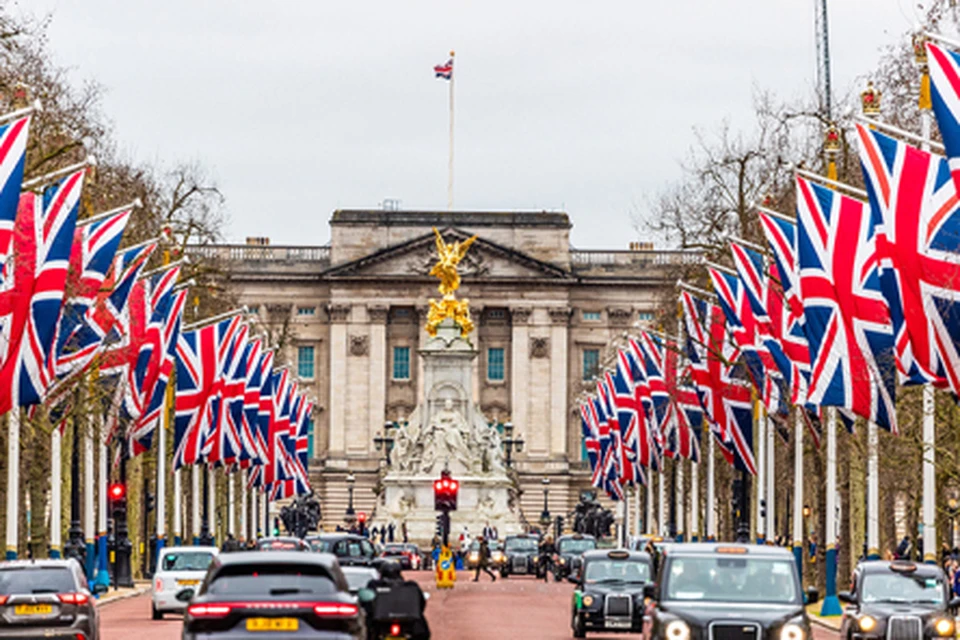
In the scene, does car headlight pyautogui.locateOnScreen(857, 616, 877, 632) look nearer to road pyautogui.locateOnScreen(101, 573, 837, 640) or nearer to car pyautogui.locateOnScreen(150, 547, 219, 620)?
road pyautogui.locateOnScreen(101, 573, 837, 640)

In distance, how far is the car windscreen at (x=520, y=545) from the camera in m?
88.8

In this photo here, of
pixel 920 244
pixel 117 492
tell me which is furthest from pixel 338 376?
pixel 920 244

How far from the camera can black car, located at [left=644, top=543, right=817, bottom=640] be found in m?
A: 30.9

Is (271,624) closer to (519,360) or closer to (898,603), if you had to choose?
(898,603)

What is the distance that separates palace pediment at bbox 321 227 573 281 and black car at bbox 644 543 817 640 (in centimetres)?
13852

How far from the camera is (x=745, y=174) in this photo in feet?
→ 243

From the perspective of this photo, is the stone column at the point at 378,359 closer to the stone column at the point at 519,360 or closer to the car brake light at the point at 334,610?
the stone column at the point at 519,360

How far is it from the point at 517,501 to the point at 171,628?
8736cm

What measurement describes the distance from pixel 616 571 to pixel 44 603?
13.9 m

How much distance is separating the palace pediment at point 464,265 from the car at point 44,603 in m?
135

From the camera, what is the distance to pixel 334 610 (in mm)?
26766

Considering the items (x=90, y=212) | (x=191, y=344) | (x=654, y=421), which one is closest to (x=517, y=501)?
(x=654, y=421)

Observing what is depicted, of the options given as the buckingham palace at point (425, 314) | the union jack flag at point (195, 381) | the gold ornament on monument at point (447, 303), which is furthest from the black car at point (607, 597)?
the buckingham palace at point (425, 314)

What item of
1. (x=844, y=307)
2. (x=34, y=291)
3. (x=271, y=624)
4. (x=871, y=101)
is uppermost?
(x=871, y=101)
